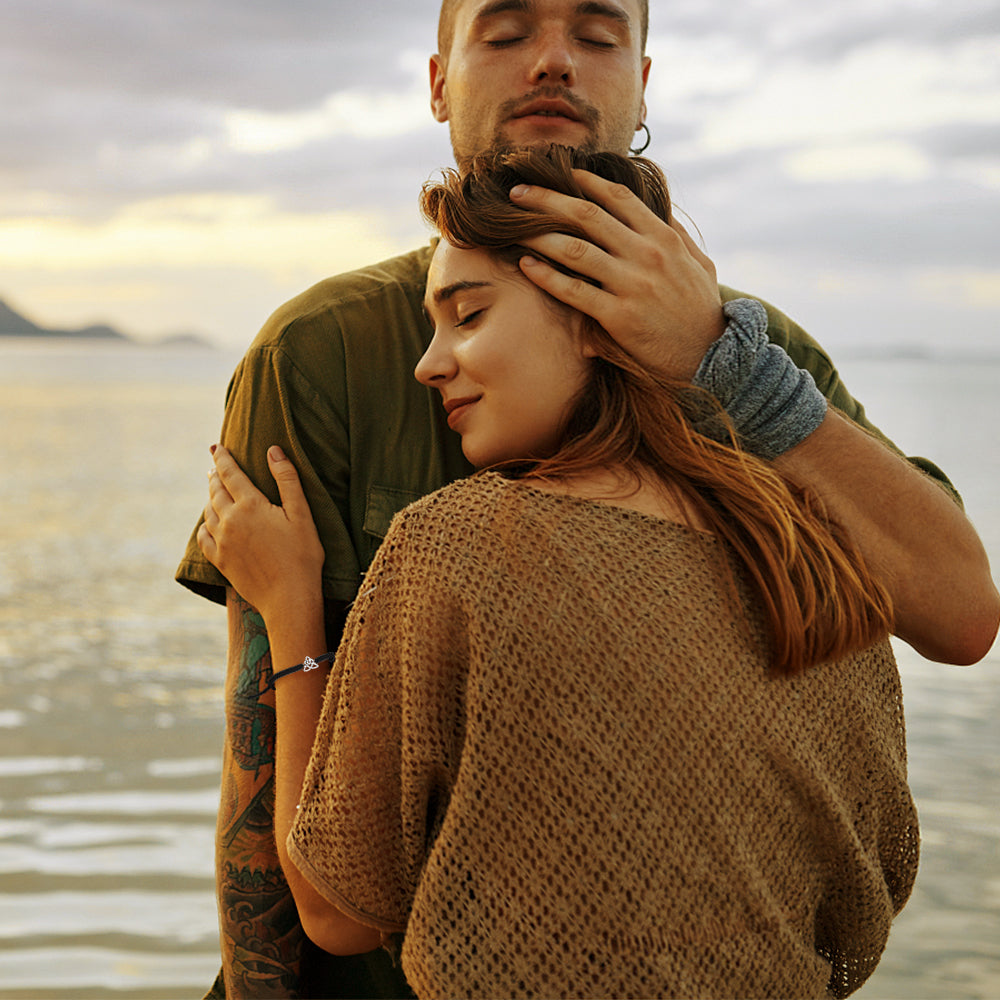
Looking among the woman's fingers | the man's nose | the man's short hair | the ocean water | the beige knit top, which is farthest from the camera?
the ocean water

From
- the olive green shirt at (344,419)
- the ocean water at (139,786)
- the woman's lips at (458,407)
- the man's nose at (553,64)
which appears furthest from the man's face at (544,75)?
the ocean water at (139,786)

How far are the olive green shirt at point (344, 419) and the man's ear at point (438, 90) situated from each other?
0.58 meters

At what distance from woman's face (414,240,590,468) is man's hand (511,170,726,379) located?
45 millimetres

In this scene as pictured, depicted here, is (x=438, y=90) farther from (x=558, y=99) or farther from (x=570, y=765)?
(x=570, y=765)

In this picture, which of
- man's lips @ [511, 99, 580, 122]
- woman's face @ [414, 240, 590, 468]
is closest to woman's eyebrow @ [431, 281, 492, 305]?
woman's face @ [414, 240, 590, 468]

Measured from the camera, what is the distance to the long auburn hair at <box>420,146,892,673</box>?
147cm

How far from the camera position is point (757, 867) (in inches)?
56.2

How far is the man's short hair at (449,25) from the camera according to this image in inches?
96.9

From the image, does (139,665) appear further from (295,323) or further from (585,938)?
(585,938)

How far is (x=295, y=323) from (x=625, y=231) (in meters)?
0.70

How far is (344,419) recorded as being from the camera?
212cm

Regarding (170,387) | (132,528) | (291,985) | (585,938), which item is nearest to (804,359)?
(585,938)

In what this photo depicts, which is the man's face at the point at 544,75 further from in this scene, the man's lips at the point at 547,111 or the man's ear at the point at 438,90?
the man's ear at the point at 438,90

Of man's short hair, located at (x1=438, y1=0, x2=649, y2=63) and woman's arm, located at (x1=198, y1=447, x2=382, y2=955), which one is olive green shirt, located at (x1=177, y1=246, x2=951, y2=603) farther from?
man's short hair, located at (x1=438, y1=0, x2=649, y2=63)
